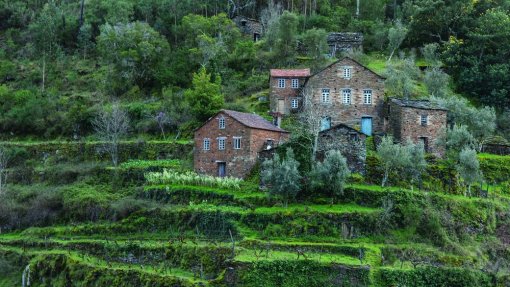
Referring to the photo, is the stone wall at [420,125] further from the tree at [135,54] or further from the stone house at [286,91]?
the tree at [135,54]

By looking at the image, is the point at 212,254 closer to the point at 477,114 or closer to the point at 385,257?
the point at 385,257

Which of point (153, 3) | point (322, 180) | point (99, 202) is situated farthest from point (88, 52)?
point (322, 180)

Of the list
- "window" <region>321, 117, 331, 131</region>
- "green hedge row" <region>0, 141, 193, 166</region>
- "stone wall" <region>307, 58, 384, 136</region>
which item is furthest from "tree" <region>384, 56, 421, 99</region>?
"green hedge row" <region>0, 141, 193, 166</region>

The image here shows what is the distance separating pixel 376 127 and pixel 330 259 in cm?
2071

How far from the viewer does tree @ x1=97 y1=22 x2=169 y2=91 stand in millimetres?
73562

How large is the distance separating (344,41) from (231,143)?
1151 inches

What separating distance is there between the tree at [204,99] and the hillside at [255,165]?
148 millimetres

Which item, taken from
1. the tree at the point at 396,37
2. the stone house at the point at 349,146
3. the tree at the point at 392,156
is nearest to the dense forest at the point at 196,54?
the tree at the point at 396,37

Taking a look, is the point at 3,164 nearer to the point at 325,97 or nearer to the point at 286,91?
the point at 286,91

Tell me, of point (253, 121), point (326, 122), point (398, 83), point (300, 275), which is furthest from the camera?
point (398, 83)

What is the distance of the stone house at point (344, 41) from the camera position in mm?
77812

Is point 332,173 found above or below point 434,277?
above

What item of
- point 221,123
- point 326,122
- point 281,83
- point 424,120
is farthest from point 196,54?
point 424,120

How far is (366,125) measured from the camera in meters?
58.6
